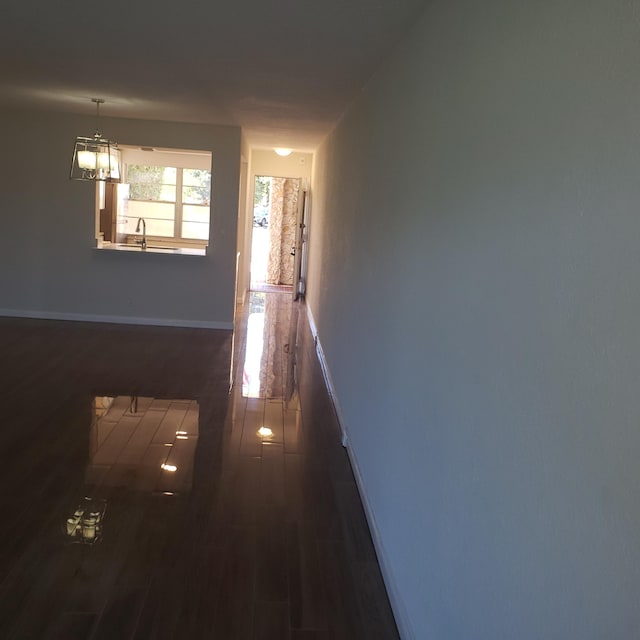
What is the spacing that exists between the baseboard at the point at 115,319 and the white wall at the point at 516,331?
4.97 meters

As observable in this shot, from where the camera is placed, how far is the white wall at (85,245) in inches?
274

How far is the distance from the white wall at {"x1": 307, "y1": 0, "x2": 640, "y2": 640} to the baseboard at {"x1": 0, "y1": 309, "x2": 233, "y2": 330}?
4973 millimetres

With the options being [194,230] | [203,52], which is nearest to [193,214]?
[194,230]

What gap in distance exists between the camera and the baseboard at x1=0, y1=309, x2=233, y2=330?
726 centimetres

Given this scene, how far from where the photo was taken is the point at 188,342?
657cm

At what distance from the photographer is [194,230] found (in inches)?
395

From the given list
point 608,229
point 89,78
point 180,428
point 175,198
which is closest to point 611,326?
point 608,229

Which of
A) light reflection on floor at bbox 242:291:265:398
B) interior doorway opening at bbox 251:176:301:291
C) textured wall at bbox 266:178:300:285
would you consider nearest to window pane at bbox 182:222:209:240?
light reflection on floor at bbox 242:291:265:398

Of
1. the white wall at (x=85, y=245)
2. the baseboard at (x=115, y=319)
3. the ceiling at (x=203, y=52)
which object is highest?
the ceiling at (x=203, y=52)

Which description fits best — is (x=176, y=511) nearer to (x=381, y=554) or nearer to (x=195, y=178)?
(x=381, y=554)

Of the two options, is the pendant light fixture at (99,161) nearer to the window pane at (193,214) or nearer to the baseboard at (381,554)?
the baseboard at (381,554)

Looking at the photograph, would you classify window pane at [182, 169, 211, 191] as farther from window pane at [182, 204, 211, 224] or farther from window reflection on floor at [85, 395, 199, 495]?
window reflection on floor at [85, 395, 199, 495]

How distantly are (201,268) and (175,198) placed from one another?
3048 millimetres

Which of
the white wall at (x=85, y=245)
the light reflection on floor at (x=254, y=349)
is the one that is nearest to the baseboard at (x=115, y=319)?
the white wall at (x=85, y=245)
